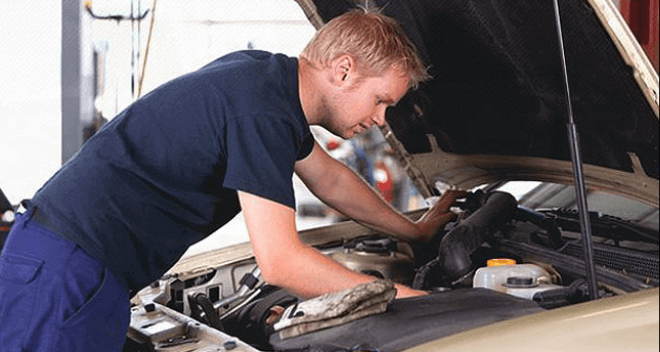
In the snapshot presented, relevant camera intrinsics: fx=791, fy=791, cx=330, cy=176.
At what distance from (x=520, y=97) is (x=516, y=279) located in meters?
0.47

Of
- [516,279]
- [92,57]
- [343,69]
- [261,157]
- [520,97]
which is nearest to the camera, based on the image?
[261,157]

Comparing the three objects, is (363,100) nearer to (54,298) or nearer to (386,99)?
(386,99)

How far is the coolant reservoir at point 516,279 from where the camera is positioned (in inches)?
61.5

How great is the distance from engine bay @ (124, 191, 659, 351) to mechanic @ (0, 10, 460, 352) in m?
0.10

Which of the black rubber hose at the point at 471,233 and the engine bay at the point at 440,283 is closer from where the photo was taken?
the engine bay at the point at 440,283

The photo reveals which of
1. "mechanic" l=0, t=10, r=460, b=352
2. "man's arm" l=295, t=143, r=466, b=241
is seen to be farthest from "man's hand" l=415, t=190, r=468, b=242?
"mechanic" l=0, t=10, r=460, b=352

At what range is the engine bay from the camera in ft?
4.46

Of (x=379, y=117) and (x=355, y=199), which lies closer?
(x=379, y=117)

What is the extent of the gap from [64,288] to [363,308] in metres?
0.54

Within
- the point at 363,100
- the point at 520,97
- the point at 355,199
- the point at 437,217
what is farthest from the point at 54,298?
the point at 520,97

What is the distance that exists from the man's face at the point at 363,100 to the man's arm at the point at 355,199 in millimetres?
332

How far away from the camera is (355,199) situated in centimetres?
194

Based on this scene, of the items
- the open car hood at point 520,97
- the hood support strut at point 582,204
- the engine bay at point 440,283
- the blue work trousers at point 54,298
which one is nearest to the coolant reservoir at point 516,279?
the engine bay at point 440,283

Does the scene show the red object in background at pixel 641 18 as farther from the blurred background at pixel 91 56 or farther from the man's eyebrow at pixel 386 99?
the blurred background at pixel 91 56
